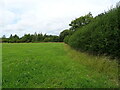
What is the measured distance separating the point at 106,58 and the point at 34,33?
67.8 metres

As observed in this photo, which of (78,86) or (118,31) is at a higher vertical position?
(118,31)

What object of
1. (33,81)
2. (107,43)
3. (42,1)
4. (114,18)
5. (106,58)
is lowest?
(33,81)

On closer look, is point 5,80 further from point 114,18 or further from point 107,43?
point 114,18

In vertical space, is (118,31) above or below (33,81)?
above

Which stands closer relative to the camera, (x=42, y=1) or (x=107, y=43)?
(x=107, y=43)

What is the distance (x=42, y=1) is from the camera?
1226 cm

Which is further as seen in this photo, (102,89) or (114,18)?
(114,18)

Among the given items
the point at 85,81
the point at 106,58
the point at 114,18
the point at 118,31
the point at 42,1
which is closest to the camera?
the point at 85,81

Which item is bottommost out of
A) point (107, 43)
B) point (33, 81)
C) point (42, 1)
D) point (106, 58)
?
point (33, 81)

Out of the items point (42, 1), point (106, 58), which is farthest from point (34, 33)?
point (106, 58)

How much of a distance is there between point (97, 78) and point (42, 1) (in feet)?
32.5

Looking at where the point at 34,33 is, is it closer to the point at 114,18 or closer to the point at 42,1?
the point at 42,1

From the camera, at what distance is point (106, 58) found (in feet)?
21.0

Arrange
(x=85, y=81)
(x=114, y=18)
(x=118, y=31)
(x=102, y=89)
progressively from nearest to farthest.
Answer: (x=102, y=89)
(x=85, y=81)
(x=118, y=31)
(x=114, y=18)
